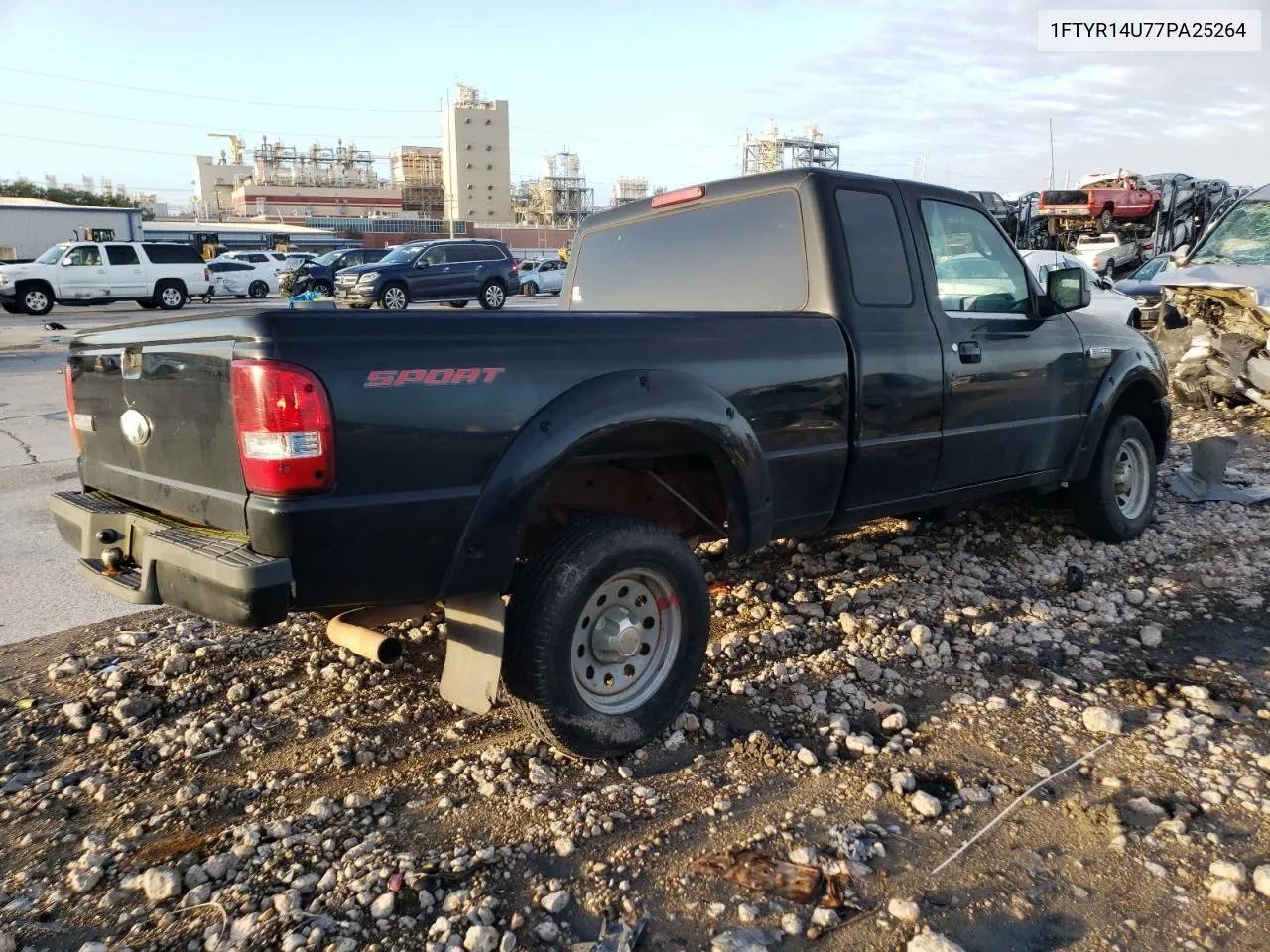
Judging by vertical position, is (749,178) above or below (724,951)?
above

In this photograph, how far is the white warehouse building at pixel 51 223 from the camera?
42.7 m

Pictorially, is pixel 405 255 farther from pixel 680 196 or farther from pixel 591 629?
pixel 591 629

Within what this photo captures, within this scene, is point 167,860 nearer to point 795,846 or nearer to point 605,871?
point 605,871

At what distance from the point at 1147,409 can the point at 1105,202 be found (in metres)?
28.5

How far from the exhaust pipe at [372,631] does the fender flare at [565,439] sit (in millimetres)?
305

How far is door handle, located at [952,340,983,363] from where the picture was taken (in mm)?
4254

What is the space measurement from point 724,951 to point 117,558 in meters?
2.25

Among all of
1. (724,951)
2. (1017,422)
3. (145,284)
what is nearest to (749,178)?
(1017,422)

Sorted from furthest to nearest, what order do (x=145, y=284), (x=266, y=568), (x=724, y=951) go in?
(x=145, y=284), (x=266, y=568), (x=724, y=951)

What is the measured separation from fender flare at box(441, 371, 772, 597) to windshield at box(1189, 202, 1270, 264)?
993cm

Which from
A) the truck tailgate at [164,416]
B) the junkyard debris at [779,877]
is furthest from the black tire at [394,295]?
the junkyard debris at [779,877]

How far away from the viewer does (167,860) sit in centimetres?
259

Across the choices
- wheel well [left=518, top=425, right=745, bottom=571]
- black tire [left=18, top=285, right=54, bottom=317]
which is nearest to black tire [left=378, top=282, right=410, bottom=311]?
black tire [left=18, top=285, right=54, bottom=317]

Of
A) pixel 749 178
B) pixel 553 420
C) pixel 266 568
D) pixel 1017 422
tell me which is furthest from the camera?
pixel 1017 422
